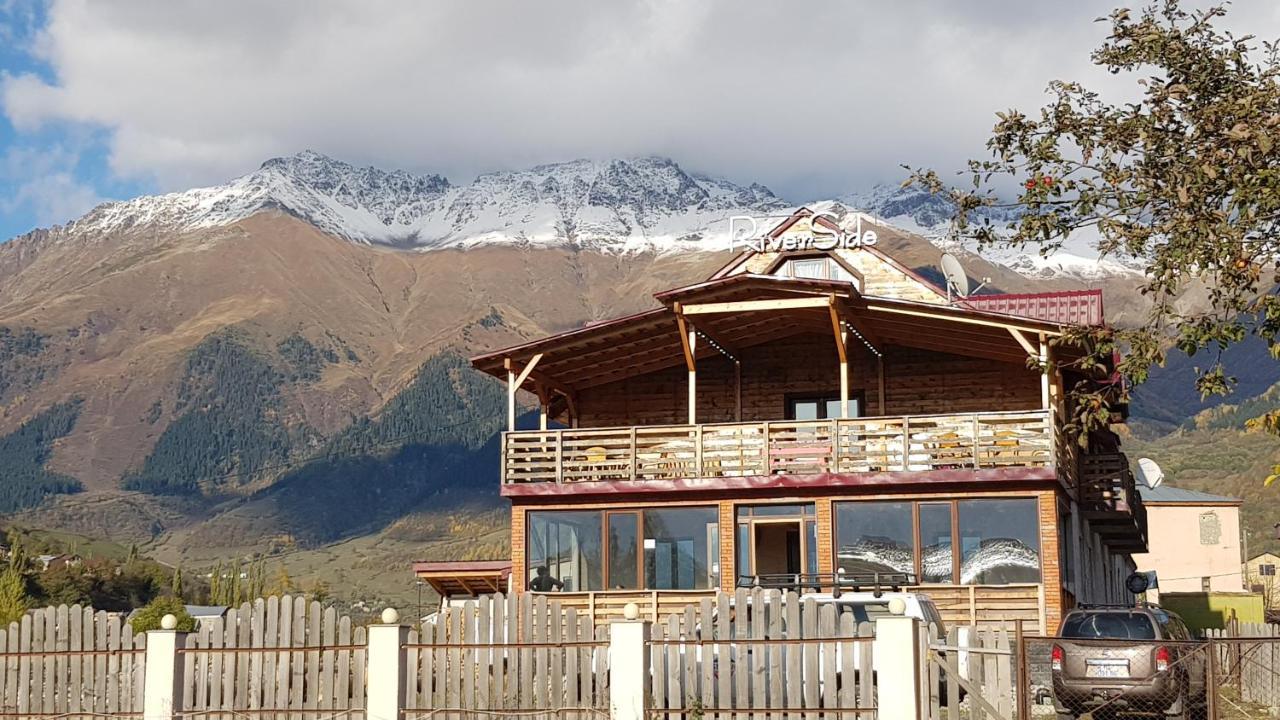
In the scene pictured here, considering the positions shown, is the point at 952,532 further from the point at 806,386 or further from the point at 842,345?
the point at 806,386

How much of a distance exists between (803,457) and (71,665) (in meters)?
15.3

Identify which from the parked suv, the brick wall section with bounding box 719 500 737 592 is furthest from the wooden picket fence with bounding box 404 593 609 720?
the brick wall section with bounding box 719 500 737 592

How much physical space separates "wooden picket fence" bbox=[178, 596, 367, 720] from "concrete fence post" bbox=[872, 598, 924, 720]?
525 centimetres

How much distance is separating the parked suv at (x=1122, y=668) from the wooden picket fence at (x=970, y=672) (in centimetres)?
198

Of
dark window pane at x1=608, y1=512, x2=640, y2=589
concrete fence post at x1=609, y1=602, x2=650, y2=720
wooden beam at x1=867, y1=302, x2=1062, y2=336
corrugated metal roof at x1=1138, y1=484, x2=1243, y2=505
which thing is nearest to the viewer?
concrete fence post at x1=609, y1=602, x2=650, y2=720

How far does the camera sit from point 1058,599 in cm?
2850

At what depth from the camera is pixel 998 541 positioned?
28.8 m

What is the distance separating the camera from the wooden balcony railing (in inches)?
1137

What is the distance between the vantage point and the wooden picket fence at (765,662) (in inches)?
600

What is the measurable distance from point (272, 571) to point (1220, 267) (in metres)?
159

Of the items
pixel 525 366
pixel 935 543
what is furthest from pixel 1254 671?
pixel 525 366

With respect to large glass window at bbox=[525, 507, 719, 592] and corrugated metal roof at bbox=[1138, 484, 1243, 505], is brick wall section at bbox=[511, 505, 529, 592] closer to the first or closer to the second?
large glass window at bbox=[525, 507, 719, 592]

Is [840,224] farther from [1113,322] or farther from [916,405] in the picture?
[1113,322]

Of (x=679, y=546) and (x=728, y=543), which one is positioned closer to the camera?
(x=728, y=543)
